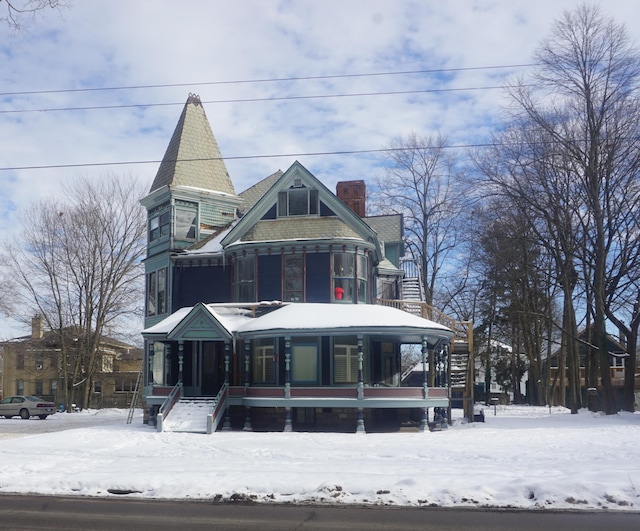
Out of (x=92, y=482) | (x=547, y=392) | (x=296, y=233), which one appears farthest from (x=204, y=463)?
(x=547, y=392)

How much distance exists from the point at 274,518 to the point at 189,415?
15589 millimetres

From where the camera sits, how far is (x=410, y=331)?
25.2 meters

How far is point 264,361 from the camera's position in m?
27.9

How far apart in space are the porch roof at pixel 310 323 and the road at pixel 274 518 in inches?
532

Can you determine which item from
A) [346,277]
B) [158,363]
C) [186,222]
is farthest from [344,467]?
[186,222]

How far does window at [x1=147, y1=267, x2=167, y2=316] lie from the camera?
107 feet

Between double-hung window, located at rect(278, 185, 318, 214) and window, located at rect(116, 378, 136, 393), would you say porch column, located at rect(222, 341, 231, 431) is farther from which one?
window, located at rect(116, 378, 136, 393)

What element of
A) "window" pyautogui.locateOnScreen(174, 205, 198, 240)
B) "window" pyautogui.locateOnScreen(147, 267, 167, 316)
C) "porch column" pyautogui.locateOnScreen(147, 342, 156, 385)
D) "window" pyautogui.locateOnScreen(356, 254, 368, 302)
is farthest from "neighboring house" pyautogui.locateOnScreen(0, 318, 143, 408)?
"window" pyautogui.locateOnScreen(356, 254, 368, 302)

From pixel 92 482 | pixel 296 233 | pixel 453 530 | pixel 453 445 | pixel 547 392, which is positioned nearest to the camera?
pixel 453 530

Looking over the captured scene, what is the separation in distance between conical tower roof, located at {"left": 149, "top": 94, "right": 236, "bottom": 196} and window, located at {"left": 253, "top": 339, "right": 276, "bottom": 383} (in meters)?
9.19

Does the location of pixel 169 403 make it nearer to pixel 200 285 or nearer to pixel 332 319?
pixel 332 319

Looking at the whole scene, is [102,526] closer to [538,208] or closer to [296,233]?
[296,233]

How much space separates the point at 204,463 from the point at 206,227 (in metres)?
18.5

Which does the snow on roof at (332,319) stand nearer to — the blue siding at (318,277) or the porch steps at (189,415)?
the blue siding at (318,277)
